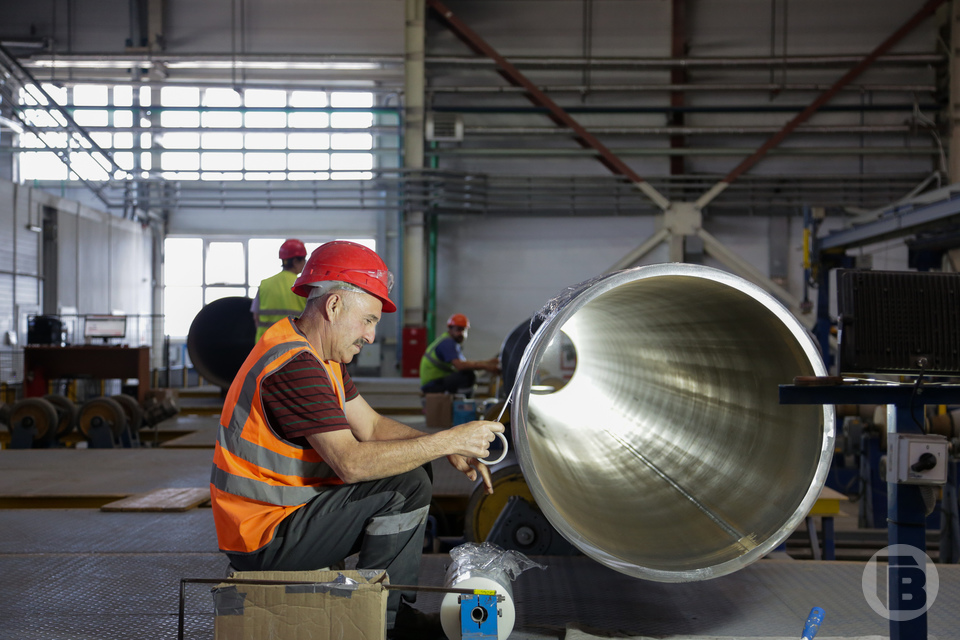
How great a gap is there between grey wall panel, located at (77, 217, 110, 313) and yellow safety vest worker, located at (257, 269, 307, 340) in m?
6.92

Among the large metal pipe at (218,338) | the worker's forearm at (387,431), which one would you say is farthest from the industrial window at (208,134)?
the worker's forearm at (387,431)

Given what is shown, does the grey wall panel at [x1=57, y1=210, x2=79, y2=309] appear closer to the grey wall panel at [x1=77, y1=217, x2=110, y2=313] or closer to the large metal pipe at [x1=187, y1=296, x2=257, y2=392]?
the grey wall panel at [x1=77, y1=217, x2=110, y2=313]

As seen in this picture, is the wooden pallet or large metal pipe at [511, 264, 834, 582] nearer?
large metal pipe at [511, 264, 834, 582]

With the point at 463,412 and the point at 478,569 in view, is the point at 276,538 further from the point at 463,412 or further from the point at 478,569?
the point at 463,412

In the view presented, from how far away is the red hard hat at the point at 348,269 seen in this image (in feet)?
6.01

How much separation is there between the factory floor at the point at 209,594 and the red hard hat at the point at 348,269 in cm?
87

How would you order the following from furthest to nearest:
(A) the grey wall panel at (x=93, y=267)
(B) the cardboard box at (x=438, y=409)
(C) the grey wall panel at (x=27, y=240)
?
(A) the grey wall panel at (x=93, y=267)
(C) the grey wall panel at (x=27, y=240)
(B) the cardboard box at (x=438, y=409)

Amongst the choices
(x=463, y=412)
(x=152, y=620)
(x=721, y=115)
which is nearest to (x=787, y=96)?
(x=721, y=115)

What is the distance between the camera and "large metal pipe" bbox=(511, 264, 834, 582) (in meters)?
1.70

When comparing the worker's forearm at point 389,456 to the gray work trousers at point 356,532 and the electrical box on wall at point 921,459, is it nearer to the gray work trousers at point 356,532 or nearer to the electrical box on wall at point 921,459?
the gray work trousers at point 356,532

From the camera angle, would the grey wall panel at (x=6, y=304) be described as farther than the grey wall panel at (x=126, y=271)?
No

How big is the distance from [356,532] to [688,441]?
1221mm

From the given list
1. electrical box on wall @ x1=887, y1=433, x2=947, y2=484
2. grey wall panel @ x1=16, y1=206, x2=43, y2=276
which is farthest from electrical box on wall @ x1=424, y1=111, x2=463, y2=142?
electrical box on wall @ x1=887, y1=433, x2=947, y2=484

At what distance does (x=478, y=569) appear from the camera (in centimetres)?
178
